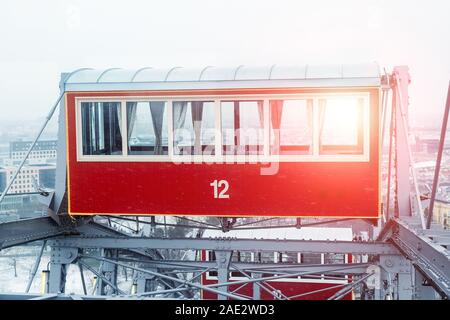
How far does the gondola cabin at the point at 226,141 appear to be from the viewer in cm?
769

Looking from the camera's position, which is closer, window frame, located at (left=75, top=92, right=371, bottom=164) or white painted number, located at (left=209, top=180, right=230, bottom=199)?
window frame, located at (left=75, top=92, right=371, bottom=164)

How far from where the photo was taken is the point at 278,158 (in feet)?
25.7

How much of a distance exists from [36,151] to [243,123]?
3090 millimetres

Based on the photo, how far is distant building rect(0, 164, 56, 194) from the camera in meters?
8.50

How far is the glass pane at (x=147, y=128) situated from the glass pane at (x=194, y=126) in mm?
178

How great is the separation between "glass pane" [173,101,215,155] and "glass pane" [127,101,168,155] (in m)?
0.18

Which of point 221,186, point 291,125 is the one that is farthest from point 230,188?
point 291,125

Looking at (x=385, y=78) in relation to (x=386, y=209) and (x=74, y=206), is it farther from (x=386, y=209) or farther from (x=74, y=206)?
(x=74, y=206)

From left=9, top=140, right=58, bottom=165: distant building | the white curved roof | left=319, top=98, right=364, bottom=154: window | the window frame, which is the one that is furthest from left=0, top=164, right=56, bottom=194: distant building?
left=319, top=98, right=364, bottom=154: window

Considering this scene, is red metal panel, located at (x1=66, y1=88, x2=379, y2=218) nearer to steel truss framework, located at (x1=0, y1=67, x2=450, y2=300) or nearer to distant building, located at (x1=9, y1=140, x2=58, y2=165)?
steel truss framework, located at (x1=0, y1=67, x2=450, y2=300)

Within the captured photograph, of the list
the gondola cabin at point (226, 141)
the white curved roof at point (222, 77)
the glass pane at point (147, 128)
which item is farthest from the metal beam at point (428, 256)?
the glass pane at point (147, 128)

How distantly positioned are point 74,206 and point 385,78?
4704mm
